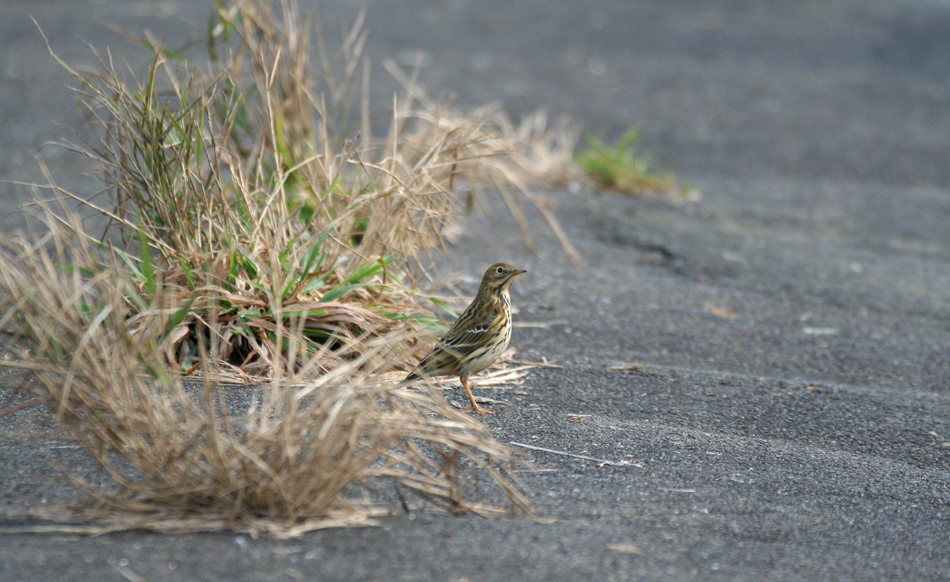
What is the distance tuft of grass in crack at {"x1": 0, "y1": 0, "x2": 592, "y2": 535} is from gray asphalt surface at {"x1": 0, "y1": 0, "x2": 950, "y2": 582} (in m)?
0.18

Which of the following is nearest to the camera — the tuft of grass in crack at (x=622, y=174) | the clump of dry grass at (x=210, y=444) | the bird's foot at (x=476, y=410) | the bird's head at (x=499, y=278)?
the clump of dry grass at (x=210, y=444)

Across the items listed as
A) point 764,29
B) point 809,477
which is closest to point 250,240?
point 809,477

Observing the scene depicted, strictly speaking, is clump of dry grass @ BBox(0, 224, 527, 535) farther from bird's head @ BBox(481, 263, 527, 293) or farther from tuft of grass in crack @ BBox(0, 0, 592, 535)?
bird's head @ BBox(481, 263, 527, 293)

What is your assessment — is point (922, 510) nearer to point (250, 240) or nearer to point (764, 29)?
point (250, 240)

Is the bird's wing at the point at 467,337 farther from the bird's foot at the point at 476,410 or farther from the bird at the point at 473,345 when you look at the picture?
the bird's foot at the point at 476,410

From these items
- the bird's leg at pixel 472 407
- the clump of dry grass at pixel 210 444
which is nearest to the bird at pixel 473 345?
the bird's leg at pixel 472 407

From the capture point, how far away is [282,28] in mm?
5605

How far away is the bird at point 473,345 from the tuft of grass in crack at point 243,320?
0.15 metres

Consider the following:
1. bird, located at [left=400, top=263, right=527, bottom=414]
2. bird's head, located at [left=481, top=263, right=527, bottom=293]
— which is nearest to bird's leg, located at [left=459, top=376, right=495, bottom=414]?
bird, located at [left=400, top=263, right=527, bottom=414]

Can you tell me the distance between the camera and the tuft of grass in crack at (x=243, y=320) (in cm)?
259

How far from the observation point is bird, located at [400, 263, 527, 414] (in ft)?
12.3

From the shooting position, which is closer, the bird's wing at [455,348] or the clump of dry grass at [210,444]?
the clump of dry grass at [210,444]

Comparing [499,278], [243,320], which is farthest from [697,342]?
[243,320]

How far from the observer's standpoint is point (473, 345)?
12.5 ft
